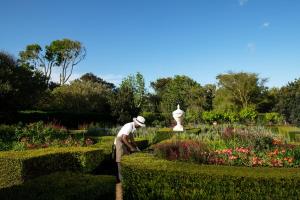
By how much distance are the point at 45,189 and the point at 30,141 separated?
8.06 meters

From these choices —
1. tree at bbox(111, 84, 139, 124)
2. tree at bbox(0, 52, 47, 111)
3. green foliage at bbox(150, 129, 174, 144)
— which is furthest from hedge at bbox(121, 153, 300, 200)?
tree at bbox(111, 84, 139, 124)

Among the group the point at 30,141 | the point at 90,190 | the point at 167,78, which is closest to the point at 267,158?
the point at 90,190

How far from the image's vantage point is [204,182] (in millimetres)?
6883

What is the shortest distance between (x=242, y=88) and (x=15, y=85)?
35977mm

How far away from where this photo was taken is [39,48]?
54.6 m

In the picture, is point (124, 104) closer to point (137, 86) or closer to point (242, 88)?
point (137, 86)

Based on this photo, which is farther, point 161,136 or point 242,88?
point 242,88

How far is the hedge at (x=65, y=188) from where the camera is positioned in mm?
5881

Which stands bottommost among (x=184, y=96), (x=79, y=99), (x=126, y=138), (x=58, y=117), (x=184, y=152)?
(x=184, y=152)

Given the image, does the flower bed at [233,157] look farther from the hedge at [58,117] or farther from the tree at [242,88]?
the tree at [242,88]

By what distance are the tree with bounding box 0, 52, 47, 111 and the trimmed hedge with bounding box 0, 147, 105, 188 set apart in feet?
47.5

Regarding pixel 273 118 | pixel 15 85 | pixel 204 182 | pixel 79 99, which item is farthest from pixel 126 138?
pixel 273 118

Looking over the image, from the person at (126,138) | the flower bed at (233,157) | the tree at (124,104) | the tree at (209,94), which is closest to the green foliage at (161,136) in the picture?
the person at (126,138)

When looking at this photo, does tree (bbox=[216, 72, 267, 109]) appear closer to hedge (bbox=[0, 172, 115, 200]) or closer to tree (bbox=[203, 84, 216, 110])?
tree (bbox=[203, 84, 216, 110])
